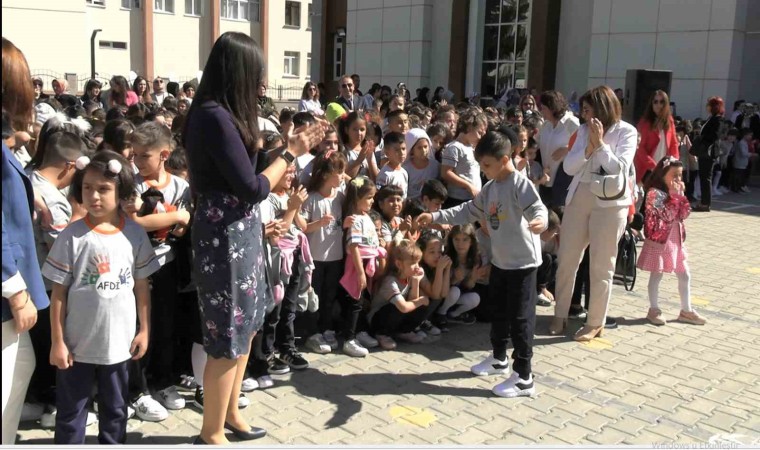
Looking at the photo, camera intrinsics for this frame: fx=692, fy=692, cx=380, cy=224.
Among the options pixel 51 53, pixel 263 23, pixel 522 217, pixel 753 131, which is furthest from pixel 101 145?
pixel 263 23

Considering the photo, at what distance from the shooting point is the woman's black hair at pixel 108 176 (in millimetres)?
3006

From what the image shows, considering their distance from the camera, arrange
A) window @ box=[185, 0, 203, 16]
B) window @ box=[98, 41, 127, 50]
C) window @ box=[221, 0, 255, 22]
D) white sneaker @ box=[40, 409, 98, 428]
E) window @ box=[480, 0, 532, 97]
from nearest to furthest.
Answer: white sneaker @ box=[40, 409, 98, 428] → window @ box=[480, 0, 532, 97] → window @ box=[98, 41, 127, 50] → window @ box=[185, 0, 203, 16] → window @ box=[221, 0, 255, 22]

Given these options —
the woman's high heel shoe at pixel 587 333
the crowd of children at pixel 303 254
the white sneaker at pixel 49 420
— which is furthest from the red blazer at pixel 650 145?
the white sneaker at pixel 49 420

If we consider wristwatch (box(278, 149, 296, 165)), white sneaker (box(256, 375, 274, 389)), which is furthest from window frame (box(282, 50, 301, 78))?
wristwatch (box(278, 149, 296, 165))

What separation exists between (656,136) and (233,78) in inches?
206

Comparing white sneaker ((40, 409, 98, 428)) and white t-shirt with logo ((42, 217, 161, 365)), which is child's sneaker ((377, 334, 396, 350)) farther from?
white t-shirt with logo ((42, 217, 161, 365))

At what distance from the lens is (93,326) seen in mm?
3025

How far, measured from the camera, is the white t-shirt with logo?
2.99 m

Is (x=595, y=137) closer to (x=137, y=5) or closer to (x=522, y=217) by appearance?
(x=522, y=217)

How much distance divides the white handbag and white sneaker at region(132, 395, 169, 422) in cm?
322

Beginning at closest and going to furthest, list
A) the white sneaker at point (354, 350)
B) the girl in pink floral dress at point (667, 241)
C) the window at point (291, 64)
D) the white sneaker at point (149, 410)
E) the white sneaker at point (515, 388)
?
the white sneaker at point (149, 410) < the white sneaker at point (515, 388) < the white sneaker at point (354, 350) < the girl in pink floral dress at point (667, 241) < the window at point (291, 64)

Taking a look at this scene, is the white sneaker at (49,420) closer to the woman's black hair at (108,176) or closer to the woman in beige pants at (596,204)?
the woman's black hair at (108,176)

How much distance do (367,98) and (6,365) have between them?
1135 centimetres

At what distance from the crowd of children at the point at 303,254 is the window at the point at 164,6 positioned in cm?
3618
